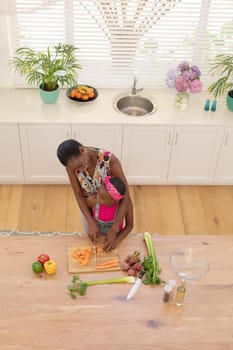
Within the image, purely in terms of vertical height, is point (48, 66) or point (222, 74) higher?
point (48, 66)

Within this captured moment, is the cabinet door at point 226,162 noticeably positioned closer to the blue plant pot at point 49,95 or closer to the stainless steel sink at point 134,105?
the stainless steel sink at point 134,105

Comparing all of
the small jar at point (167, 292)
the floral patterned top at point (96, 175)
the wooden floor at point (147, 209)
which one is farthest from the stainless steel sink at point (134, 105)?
the small jar at point (167, 292)

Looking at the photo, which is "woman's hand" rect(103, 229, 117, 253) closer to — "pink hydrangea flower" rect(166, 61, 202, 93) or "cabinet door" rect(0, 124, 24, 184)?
"cabinet door" rect(0, 124, 24, 184)

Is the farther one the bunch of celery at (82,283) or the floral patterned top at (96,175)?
the floral patterned top at (96,175)

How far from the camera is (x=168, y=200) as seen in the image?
3.98 meters

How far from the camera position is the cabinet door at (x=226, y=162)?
12.5ft

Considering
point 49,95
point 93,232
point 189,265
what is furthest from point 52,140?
point 189,265

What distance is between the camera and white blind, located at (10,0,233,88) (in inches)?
143

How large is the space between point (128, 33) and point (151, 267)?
7.49 feet

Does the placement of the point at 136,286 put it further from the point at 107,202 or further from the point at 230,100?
the point at 230,100

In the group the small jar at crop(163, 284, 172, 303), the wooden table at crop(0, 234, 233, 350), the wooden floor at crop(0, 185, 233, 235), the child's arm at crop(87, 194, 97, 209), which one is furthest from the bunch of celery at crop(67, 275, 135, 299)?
the wooden floor at crop(0, 185, 233, 235)

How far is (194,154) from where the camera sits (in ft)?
12.8

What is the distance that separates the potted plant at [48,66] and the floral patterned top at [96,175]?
1.39 meters

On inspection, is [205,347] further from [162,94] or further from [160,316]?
[162,94]
